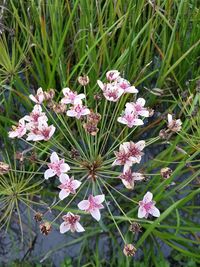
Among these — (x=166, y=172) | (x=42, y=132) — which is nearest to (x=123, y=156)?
(x=166, y=172)

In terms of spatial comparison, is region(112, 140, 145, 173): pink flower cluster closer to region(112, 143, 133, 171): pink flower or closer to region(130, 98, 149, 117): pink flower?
region(112, 143, 133, 171): pink flower

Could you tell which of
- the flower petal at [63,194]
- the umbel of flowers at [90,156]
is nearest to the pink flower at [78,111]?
the umbel of flowers at [90,156]

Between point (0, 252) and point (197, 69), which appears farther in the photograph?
point (197, 69)

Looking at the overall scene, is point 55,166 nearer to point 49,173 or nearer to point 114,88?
point 49,173

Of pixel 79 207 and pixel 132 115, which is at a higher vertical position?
pixel 132 115

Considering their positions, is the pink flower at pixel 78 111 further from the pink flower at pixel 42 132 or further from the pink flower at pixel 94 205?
the pink flower at pixel 94 205

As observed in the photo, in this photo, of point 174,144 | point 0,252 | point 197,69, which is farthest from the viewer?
point 197,69

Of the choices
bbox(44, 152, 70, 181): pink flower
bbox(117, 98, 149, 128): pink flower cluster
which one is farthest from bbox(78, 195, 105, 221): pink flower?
bbox(117, 98, 149, 128): pink flower cluster

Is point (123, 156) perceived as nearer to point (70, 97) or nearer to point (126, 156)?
point (126, 156)

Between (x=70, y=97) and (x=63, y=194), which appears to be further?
(x=70, y=97)

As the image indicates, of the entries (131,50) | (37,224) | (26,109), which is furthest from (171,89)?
(37,224)

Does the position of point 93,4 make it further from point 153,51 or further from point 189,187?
point 189,187
